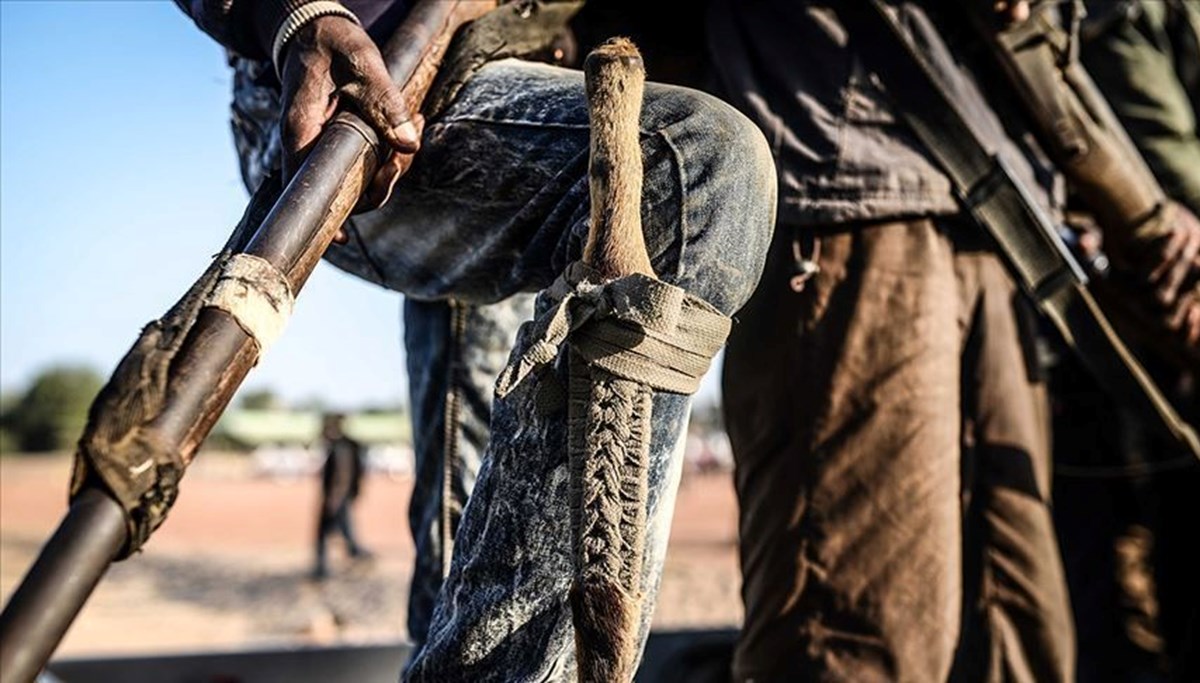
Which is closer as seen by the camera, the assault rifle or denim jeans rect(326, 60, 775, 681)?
the assault rifle

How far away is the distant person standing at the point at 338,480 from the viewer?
46.5 ft

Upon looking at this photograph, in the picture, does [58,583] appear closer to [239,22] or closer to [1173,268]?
[239,22]

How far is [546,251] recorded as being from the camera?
151 centimetres

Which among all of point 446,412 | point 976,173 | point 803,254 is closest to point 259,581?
point 446,412

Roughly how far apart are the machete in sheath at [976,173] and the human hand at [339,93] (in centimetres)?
98

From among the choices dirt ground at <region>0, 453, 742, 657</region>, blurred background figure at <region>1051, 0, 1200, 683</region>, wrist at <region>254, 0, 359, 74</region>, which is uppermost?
wrist at <region>254, 0, 359, 74</region>

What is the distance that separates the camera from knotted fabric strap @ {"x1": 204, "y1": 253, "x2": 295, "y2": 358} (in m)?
1.09

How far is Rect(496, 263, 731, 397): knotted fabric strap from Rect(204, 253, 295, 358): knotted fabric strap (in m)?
0.21

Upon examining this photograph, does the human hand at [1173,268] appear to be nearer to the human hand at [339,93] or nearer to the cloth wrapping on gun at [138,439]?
the human hand at [339,93]

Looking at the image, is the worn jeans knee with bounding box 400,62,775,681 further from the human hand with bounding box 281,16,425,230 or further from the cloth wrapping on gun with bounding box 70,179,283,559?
the cloth wrapping on gun with bounding box 70,179,283,559

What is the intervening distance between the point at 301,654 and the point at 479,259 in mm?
1840

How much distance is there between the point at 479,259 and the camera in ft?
5.24

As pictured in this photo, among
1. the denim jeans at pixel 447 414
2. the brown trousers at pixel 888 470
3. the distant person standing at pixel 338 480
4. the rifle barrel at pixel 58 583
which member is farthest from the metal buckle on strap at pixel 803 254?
the distant person standing at pixel 338 480

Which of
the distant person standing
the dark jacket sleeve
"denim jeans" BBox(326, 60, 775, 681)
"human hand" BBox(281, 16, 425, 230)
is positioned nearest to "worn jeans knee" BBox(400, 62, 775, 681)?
"denim jeans" BBox(326, 60, 775, 681)
